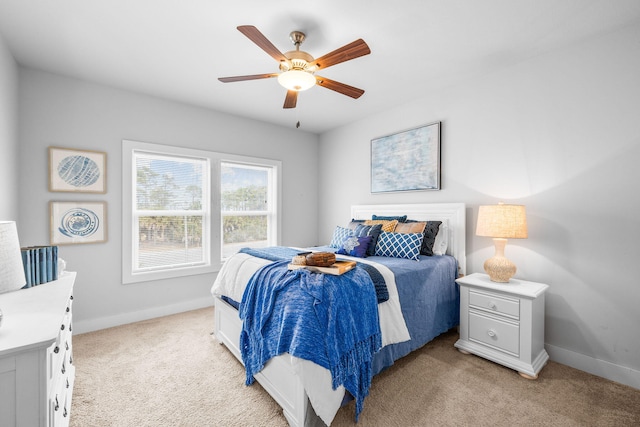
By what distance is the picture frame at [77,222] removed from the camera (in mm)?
2824

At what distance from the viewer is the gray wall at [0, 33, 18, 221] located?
224cm

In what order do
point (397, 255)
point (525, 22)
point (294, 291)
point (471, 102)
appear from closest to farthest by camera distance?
point (294, 291)
point (525, 22)
point (397, 255)
point (471, 102)

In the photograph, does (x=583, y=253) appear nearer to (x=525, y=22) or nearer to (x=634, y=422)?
(x=634, y=422)

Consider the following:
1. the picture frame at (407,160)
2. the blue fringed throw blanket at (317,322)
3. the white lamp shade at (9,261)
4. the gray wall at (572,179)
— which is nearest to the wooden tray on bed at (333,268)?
the blue fringed throw blanket at (317,322)

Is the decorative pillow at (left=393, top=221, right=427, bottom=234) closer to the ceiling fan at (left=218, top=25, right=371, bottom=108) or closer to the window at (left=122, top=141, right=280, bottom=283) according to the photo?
the ceiling fan at (left=218, top=25, right=371, bottom=108)

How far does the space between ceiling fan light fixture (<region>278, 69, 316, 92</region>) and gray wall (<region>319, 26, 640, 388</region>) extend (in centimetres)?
185

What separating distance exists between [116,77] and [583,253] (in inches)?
181

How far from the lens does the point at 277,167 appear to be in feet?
14.5

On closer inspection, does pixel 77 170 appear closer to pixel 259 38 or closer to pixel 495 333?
pixel 259 38

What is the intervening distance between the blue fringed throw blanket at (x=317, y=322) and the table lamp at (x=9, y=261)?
115 cm

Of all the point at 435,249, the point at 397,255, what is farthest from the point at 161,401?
the point at 435,249

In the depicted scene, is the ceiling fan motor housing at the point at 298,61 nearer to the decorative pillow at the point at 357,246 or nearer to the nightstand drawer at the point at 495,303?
the decorative pillow at the point at 357,246

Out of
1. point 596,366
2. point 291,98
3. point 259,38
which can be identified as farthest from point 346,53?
point 596,366

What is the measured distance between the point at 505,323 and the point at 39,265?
323 cm
